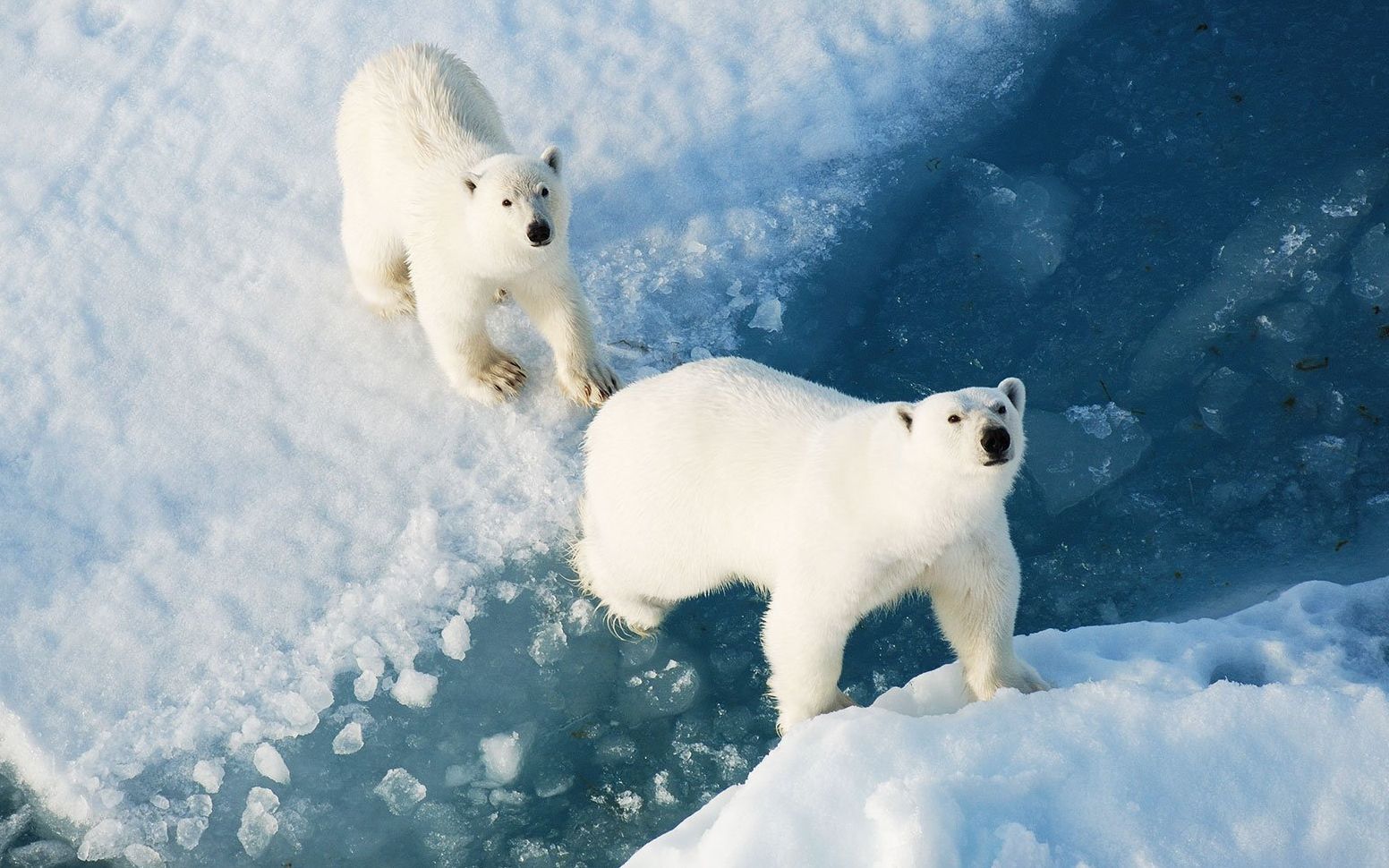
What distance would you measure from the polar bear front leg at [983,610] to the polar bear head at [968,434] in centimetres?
34

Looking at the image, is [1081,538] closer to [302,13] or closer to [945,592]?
[945,592]

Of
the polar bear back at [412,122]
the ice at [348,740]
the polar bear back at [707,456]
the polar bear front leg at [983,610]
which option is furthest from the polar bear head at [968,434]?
the polar bear back at [412,122]

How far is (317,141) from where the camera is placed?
18.3ft

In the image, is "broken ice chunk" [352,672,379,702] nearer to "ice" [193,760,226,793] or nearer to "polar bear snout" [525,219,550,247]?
"ice" [193,760,226,793]

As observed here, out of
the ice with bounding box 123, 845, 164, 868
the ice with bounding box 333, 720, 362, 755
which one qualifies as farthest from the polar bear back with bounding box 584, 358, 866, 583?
the ice with bounding box 123, 845, 164, 868

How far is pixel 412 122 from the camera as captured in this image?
468 centimetres

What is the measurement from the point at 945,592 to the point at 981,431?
71cm

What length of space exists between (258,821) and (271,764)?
0.17 meters

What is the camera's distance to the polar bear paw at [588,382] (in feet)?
15.4

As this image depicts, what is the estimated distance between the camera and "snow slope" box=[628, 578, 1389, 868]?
9.52ft

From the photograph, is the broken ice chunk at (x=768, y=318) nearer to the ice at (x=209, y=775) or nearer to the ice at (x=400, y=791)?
the ice at (x=400, y=791)

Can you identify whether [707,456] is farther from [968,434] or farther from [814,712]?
[968,434]

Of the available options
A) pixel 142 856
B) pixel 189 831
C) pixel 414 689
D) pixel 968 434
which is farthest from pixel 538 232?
pixel 142 856

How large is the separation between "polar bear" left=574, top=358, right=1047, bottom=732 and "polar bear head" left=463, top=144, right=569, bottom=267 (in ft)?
2.20
